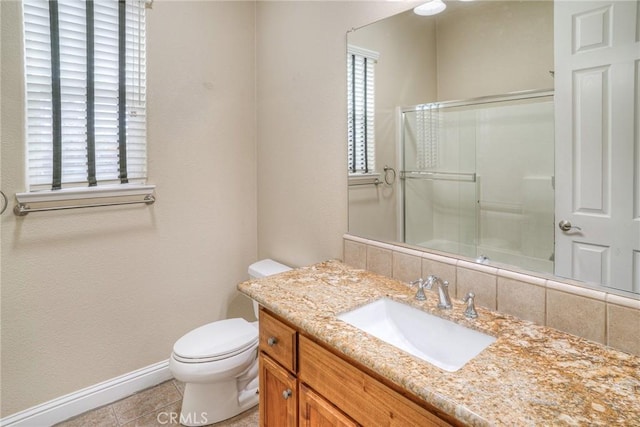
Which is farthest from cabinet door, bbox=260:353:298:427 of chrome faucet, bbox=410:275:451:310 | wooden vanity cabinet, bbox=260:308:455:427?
chrome faucet, bbox=410:275:451:310

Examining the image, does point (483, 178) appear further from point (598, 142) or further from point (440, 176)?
point (598, 142)

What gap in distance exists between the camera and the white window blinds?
1755mm

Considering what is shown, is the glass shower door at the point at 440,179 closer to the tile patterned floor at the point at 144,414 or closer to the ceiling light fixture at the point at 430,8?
the ceiling light fixture at the point at 430,8

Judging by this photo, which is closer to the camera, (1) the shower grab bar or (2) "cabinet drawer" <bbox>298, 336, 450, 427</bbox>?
(2) "cabinet drawer" <bbox>298, 336, 450, 427</bbox>

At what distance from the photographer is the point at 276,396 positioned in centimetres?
139

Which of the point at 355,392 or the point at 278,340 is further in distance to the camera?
the point at 278,340

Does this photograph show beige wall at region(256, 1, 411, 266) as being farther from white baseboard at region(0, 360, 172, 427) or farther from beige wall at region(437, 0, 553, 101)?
white baseboard at region(0, 360, 172, 427)

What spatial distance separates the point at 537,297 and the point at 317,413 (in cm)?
80

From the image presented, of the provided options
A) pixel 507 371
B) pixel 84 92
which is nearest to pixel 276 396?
pixel 507 371

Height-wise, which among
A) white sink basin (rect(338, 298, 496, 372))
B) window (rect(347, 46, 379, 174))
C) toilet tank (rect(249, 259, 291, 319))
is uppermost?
window (rect(347, 46, 379, 174))

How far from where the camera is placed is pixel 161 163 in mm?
2156

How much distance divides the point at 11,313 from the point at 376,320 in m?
1.74

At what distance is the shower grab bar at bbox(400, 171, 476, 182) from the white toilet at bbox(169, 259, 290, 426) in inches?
45.3

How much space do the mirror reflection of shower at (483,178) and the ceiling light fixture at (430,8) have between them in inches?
14.3
